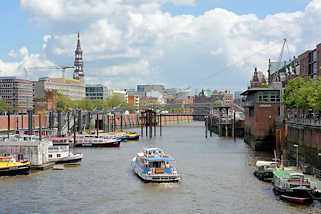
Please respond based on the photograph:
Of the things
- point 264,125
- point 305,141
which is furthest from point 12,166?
point 264,125

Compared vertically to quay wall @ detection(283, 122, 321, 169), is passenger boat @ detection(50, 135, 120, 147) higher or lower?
lower

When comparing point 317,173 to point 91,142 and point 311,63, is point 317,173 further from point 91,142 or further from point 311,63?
point 311,63

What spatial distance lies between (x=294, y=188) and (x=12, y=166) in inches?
1320

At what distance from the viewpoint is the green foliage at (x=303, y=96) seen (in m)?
68.8

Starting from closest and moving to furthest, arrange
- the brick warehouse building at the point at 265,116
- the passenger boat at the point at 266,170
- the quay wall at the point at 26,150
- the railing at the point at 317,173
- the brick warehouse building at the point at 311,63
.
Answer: the railing at the point at 317,173
the passenger boat at the point at 266,170
the quay wall at the point at 26,150
the brick warehouse building at the point at 265,116
the brick warehouse building at the point at 311,63

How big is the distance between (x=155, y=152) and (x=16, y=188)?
18.6 meters

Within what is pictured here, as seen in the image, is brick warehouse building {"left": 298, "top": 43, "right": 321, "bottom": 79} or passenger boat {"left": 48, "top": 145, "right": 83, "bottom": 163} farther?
brick warehouse building {"left": 298, "top": 43, "right": 321, "bottom": 79}

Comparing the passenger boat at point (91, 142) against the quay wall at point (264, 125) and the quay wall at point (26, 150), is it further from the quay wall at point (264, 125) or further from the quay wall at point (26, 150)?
the quay wall at point (26, 150)

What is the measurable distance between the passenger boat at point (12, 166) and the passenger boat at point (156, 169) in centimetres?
1373

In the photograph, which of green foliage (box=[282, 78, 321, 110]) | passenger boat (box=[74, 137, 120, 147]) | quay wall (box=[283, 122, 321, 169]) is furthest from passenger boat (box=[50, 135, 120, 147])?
quay wall (box=[283, 122, 321, 169])

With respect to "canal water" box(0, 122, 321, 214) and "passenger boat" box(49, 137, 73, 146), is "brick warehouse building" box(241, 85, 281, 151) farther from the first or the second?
"passenger boat" box(49, 137, 73, 146)

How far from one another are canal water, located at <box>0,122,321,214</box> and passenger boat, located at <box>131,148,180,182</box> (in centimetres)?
96

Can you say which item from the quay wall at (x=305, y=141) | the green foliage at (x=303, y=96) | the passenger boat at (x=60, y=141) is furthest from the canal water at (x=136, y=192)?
the passenger boat at (x=60, y=141)

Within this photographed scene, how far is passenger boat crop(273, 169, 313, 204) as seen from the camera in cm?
4300
